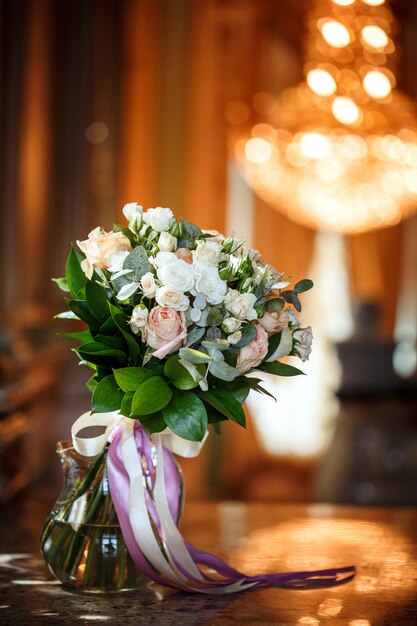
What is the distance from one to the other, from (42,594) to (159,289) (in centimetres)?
57

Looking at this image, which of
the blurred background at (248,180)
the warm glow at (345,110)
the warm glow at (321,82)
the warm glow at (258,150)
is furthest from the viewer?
the warm glow at (258,150)

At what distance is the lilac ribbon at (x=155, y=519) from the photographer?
1639mm

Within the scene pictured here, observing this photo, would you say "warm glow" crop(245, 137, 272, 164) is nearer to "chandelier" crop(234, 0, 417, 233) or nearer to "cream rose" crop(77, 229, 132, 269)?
"chandelier" crop(234, 0, 417, 233)

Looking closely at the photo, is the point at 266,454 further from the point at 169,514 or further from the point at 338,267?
the point at 169,514

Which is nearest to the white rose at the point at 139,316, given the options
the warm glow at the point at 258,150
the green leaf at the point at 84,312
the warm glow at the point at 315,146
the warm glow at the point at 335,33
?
the green leaf at the point at 84,312

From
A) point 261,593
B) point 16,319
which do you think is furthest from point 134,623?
point 16,319

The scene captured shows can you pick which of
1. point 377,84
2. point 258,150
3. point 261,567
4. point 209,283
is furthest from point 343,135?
point 209,283

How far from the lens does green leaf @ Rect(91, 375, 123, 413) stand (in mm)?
1581

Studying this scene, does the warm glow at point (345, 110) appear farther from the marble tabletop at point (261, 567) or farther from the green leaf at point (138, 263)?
the green leaf at point (138, 263)

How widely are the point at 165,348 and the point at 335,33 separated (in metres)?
4.73

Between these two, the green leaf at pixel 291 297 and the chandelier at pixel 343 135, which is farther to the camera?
the chandelier at pixel 343 135

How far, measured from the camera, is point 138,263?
5.12 feet

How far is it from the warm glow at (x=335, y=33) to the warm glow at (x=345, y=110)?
487 mm

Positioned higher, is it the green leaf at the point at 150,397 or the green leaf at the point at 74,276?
the green leaf at the point at 74,276
